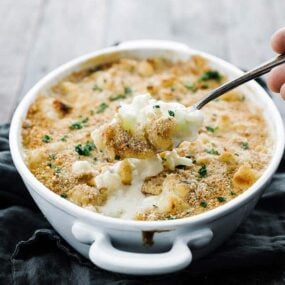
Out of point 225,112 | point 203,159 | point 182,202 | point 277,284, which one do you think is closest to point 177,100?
point 225,112

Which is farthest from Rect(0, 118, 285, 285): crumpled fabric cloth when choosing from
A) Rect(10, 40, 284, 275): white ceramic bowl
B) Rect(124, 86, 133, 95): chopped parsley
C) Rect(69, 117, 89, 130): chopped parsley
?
Rect(124, 86, 133, 95): chopped parsley

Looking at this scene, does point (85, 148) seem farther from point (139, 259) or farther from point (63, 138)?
point (139, 259)

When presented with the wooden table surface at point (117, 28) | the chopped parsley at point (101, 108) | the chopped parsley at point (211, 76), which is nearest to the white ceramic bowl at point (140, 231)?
the chopped parsley at point (101, 108)

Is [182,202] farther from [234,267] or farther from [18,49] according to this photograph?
[18,49]

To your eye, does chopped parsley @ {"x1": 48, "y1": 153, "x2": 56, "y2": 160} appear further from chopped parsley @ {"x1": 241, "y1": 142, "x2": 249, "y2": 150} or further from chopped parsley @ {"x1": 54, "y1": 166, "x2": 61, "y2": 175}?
chopped parsley @ {"x1": 241, "y1": 142, "x2": 249, "y2": 150}

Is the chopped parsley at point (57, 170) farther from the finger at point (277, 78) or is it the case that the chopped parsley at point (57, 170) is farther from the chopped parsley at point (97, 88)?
the finger at point (277, 78)

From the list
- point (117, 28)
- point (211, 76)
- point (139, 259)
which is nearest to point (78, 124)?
point (211, 76)

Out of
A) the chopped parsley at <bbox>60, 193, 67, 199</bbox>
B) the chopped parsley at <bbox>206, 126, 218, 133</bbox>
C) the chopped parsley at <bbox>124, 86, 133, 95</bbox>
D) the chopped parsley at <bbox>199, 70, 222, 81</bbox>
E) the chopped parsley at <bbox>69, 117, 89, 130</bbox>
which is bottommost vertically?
the chopped parsley at <bbox>60, 193, 67, 199</bbox>
